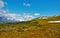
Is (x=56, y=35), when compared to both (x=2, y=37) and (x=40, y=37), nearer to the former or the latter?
(x=40, y=37)

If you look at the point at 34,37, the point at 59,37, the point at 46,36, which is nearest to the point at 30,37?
the point at 34,37

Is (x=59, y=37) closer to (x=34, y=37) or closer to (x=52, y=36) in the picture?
(x=52, y=36)

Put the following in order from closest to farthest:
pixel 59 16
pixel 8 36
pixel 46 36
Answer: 1. pixel 46 36
2. pixel 8 36
3. pixel 59 16

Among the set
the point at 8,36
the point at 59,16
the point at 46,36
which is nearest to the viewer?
the point at 46,36

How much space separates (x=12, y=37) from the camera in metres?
26.3

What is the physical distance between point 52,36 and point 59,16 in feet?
141

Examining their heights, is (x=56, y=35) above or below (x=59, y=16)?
below

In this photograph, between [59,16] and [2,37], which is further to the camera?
[59,16]

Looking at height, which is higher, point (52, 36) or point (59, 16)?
point (59, 16)

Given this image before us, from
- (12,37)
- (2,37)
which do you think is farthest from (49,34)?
(2,37)

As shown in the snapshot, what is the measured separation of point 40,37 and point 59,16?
43.4 meters

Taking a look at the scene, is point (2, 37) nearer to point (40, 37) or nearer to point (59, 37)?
point (40, 37)

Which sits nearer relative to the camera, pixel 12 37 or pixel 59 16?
pixel 12 37

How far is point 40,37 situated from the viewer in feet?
85.2
